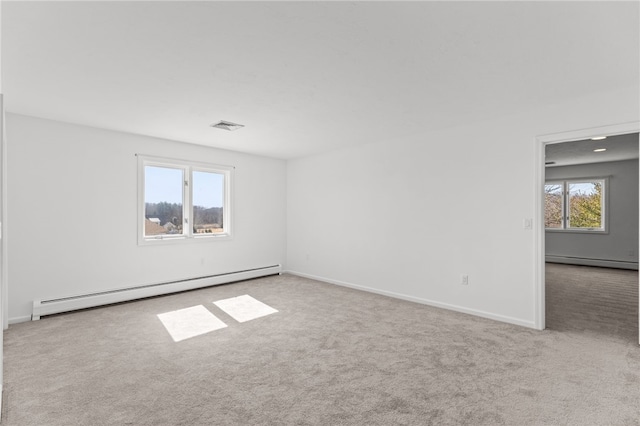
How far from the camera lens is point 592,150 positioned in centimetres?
601

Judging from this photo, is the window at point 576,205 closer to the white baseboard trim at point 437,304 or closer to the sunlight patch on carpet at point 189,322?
the white baseboard trim at point 437,304

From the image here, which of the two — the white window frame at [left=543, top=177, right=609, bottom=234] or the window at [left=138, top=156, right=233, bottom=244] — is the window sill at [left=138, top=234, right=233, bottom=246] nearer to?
the window at [left=138, top=156, right=233, bottom=244]

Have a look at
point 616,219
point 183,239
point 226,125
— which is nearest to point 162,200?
point 183,239

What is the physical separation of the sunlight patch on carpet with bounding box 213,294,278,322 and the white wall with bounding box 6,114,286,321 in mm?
1170

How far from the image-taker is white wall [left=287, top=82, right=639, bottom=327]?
3645 mm

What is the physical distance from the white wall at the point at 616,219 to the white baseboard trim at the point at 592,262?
69mm

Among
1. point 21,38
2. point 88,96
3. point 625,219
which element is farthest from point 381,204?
point 625,219

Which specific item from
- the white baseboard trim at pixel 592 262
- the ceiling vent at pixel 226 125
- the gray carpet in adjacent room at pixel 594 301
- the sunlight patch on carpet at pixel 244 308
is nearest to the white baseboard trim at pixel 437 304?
the gray carpet in adjacent room at pixel 594 301

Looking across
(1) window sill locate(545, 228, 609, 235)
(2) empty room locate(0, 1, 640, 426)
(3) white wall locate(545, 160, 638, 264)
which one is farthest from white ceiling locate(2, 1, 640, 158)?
(1) window sill locate(545, 228, 609, 235)

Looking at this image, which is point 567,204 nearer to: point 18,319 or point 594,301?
point 594,301

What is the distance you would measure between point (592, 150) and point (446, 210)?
12.8 feet

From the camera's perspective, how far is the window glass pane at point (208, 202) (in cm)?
558

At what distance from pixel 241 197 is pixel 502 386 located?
4.93m

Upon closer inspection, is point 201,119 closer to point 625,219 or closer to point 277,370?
point 277,370
